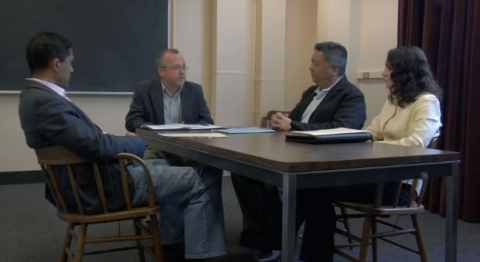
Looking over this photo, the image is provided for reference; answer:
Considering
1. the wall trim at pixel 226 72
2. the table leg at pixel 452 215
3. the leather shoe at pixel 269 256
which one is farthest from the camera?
the wall trim at pixel 226 72

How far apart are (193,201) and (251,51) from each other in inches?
135

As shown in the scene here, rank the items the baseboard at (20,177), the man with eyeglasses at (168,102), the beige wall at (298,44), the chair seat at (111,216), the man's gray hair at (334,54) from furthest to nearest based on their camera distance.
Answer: the beige wall at (298,44) → the baseboard at (20,177) → the man with eyeglasses at (168,102) → the man's gray hair at (334,54) → the chair seat at (111,216)

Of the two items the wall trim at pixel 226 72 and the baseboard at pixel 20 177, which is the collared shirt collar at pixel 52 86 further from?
the wall trim at pixel 226 72

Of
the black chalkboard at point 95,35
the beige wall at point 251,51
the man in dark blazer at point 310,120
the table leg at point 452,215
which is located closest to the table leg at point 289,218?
the table leg at point 452,215

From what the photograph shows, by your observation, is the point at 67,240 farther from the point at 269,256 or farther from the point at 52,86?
the point at 269,256

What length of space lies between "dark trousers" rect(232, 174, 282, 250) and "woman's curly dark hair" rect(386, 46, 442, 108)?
2.56 feet

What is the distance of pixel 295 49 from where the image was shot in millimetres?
5457

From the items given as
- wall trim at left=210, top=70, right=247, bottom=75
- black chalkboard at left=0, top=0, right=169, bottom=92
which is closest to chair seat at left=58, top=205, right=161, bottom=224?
black chalkboard at left=0, top=0, right=169, bottom=92

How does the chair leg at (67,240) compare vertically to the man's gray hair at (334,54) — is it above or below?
below

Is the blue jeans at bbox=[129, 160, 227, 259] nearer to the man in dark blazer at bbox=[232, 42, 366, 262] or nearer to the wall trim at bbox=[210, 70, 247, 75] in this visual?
the man in dark blazer at bbox=[232, 42, 366, 262]

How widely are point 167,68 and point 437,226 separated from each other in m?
2.14

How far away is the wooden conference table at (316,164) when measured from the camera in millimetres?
1316

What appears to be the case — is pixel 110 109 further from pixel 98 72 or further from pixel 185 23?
pixel 185 23

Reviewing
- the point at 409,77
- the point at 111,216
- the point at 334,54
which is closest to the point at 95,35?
the point at 334,54
